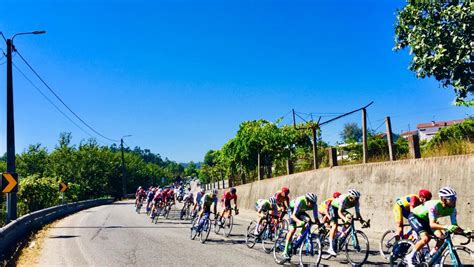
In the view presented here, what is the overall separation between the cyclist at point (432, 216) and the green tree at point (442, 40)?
9.56m

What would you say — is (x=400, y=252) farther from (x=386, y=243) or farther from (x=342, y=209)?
(x=342, y=209)

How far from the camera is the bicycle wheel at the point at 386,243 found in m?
9.78

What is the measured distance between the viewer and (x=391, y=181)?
1380cm

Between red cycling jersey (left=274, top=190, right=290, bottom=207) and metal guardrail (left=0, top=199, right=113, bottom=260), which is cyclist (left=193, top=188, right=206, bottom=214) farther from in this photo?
metal guardrail (left=0, top=199, right=113, bottom=260)

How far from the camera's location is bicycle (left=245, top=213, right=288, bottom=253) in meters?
12.7

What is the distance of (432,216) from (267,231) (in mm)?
6153

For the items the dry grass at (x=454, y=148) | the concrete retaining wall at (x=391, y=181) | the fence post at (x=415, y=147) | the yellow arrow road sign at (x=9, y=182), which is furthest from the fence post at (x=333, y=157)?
the yellow arrow road sign at (x=9, y=182)

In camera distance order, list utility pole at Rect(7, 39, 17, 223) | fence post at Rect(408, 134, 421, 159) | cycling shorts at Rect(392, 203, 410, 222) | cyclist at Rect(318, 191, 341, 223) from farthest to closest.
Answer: utility pole at Rect(7, 39, 17, 223) → fence post at Rect(408, 134, 421, 159) → cyclist at Rect(318, 191, 341, 223) → cycling shorts at Rect(392, 203, 410, 222)

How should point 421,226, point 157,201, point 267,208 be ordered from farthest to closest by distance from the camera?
point 157,201
point 267,208
point 421,226

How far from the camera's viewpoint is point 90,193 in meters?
62.2

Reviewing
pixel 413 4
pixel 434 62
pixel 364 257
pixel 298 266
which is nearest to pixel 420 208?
pixel 364 257

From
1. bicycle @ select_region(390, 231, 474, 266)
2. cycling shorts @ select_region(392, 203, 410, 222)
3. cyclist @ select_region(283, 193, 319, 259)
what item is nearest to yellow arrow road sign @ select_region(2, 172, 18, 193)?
cyclist @ select_region(283, 193, 319, 259)

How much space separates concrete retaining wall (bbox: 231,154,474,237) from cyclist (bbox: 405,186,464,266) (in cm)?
379

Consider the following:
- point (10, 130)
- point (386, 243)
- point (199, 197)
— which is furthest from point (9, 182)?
point (386, 243)
